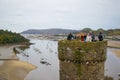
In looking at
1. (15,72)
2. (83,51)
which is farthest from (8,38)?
(83,51)

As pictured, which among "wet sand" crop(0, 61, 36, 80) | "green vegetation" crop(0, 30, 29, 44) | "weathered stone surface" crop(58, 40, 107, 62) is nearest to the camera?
"weathered stone surface" crop(58, 40, 107, 62)

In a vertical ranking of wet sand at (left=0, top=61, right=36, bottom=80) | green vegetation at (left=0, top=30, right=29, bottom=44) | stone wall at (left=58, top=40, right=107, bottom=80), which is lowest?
wet sand at (left=0, top=61, right=36, bottom=80)

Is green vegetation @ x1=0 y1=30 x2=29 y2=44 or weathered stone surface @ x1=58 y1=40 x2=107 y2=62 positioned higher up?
weathered stone surface @ x1=58 y1=40 x2=107 y2=62

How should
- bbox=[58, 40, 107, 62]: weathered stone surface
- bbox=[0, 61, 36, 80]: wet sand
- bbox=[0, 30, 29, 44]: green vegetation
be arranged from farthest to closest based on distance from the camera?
bbox=[0, 30, 29, 44]: green vegetation < bbox=[0, 61, 36, 80]: wet sand < bbox=[58, 40, 107, 62]: weathered stone surface

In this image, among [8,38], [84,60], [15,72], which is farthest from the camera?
[8,38]

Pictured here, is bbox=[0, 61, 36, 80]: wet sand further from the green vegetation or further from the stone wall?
the green vegetation

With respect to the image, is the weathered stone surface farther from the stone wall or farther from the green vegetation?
the green vegetation

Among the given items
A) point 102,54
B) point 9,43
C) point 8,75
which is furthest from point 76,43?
point 9,43

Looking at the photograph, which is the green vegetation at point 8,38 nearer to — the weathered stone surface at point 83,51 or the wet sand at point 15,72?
the wet sand at point 15,72

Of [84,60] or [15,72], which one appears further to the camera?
[15,72]

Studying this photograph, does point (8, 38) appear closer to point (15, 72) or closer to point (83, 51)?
point (15, 72)

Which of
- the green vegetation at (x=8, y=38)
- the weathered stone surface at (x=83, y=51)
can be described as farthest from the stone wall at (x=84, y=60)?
the green vegetation at (x=8, y=38)

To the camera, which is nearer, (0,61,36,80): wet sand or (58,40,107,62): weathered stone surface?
(58,40,107,62): weathered stone surface

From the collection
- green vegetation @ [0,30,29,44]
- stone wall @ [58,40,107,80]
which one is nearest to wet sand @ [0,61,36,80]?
stone wall @ [58,40,107,80]
